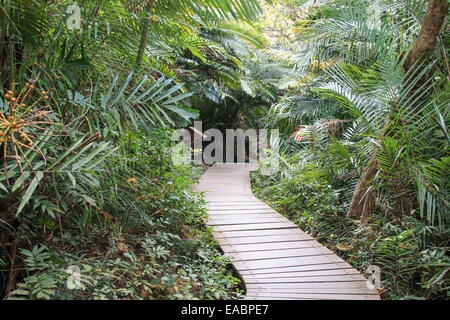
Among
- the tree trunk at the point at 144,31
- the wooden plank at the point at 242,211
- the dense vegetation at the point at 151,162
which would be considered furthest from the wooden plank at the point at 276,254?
the tree trunk at the point at 144,31

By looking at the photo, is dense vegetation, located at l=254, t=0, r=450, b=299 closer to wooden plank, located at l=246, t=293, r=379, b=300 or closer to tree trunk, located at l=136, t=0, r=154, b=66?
wooden plank, located at l=246, t=293, r=379, b=300

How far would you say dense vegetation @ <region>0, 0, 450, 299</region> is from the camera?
71.0 inches

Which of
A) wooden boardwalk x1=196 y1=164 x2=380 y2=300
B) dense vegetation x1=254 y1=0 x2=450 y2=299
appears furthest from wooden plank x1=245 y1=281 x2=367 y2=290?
dense vegetation x1=254 y1=0 x2=450 y2=299

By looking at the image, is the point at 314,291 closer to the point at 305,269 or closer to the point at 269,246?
the point at 305,269

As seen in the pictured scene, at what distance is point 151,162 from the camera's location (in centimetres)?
357

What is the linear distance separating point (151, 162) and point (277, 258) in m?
1.55

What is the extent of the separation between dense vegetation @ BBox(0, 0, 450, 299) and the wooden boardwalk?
0.67 feet

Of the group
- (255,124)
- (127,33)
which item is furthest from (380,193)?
(255,124)

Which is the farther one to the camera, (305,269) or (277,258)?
(277,258)

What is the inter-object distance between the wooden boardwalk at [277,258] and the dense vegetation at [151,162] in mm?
203

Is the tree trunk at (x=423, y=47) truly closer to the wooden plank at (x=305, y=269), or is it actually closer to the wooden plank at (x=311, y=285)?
the wooden plank at (x=305, y=269)

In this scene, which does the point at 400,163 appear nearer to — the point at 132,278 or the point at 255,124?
the point at 132,278

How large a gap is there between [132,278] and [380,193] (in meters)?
2.58

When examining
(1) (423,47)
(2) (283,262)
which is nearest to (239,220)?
(2) (283,262)
